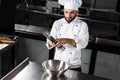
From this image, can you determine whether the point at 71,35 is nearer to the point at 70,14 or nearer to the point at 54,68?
the point at 70,14

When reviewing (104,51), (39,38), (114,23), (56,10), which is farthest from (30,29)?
(114,23)

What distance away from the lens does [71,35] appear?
7.84 ft

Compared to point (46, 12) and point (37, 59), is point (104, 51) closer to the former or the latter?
point (37, 59)

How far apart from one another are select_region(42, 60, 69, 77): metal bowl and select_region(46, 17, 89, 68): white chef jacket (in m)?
0.36

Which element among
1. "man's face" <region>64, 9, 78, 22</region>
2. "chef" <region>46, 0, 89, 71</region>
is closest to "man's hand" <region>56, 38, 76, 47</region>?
"chef" <region>46, 0, 89, 71</region>

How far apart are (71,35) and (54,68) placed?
52 cm

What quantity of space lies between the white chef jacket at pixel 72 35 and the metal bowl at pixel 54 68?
36 cm

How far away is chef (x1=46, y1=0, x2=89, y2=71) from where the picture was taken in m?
2.29

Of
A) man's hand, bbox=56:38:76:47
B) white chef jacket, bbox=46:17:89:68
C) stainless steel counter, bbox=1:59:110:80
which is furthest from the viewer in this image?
white chef jacket, bbox=46:17:89:68

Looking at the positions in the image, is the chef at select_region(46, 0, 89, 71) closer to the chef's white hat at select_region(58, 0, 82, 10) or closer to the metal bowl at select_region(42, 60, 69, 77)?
the chef's white hat at select_region(58, 0, 82, 10)

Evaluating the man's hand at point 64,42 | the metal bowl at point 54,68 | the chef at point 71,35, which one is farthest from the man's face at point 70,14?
the metal bowl at point 54,68

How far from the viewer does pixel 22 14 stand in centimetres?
507

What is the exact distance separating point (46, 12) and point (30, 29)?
4.88 ft

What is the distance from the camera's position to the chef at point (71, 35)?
229cm
